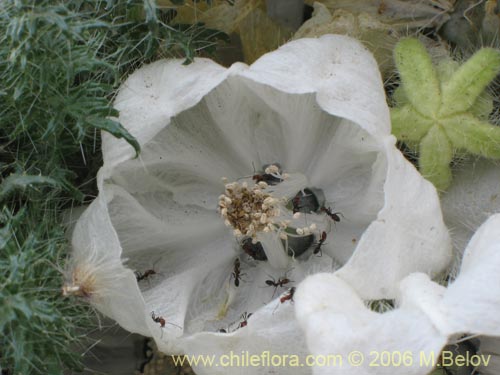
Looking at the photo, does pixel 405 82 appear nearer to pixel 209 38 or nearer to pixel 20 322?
pixel 209 38

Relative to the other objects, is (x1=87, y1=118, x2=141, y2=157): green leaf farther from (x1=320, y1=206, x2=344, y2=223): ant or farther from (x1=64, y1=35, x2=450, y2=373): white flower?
(x1=320, y1=206, x2=344, y2=223): ant

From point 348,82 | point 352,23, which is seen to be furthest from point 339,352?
point 352,23

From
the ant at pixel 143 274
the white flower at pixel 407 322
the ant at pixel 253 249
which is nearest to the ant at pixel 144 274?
the ant at pixel 143 274

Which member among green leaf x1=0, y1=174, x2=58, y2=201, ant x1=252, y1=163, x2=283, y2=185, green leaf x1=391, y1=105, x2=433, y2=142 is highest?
green leaf x1=391, y1=105, x2=433, y2=142

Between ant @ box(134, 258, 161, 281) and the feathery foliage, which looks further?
ant @ box(134, 258, 161, 281)

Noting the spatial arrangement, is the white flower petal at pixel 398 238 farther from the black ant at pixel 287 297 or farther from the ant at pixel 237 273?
the ant at pixel 237 273

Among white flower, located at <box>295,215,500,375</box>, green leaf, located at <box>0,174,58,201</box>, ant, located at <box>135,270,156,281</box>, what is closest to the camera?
white flower, located at <box>295,215,500,375</box>

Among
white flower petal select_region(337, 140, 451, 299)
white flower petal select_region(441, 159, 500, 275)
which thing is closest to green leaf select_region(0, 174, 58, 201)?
white flower petal select_region(337, 140, 451, 299)

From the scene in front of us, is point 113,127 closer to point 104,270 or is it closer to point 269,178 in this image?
point 104,270
